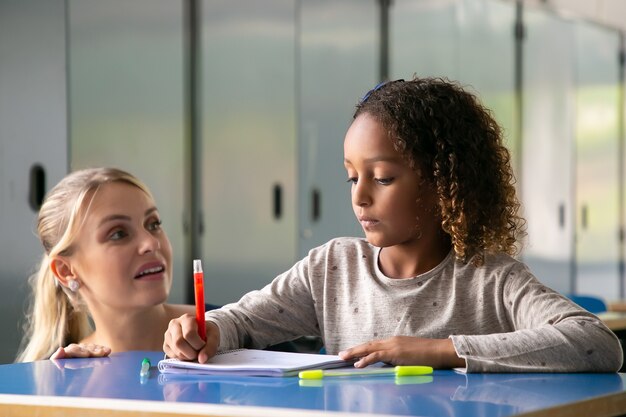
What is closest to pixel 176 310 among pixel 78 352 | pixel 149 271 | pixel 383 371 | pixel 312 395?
pixel 149 271

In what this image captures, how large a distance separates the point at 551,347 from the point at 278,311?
559 millimetres

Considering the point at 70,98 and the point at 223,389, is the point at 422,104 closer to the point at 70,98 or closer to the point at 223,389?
the point at 223,389

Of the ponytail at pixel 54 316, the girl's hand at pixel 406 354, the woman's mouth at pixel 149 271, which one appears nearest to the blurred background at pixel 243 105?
the ponytail at pixel 54 316

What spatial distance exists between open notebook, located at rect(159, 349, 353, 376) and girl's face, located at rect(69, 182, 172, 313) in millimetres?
635

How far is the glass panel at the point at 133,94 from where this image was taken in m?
4.15

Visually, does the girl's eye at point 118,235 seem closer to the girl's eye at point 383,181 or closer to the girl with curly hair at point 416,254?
the girl with curly hair at point 416,254

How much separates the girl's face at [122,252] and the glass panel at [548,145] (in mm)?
5029

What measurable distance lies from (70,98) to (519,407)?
3094 mm

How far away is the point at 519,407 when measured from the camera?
4.28 ft

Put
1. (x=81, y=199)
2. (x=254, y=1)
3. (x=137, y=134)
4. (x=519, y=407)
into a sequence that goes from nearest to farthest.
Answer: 1. (x=519, y=407)
2. (x=81, y=199)
3. (x=137, y=134)
4. (x=254, y=1)

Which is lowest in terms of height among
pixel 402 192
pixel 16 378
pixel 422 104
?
pixel 16 378

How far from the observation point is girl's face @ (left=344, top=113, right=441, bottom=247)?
5.98 ft

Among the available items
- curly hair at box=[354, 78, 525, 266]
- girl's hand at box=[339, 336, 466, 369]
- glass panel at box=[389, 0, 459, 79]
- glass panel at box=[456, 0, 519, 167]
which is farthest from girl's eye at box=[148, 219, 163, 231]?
glass panel at box=[456, 0, 519, 167]

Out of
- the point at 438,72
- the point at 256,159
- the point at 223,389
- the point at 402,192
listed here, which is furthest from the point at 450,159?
the point at 438,72
